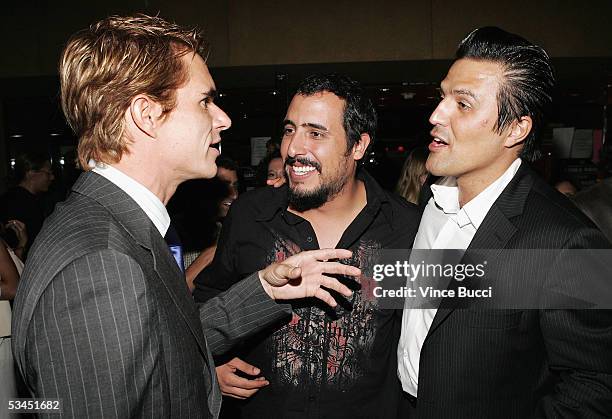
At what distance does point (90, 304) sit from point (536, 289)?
3.90ft

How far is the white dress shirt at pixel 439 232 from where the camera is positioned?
69.4 inches

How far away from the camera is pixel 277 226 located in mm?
2119

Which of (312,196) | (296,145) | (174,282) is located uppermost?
(296,145)

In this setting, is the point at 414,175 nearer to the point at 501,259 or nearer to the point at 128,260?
the point at 501,259

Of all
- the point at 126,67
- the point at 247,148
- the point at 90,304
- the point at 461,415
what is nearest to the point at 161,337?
the point at 90,304

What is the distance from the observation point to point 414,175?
3701 mm

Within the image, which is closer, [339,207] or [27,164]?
[339,207]

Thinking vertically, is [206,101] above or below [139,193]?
above

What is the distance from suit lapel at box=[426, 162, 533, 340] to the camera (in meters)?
1.57

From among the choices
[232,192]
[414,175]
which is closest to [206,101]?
[232,192]

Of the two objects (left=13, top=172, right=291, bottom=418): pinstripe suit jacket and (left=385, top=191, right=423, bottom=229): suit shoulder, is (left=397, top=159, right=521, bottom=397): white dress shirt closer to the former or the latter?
(left=385, top=191, right=423, bottom=229): suit shoulder

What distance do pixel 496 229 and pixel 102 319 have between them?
45.9 inches

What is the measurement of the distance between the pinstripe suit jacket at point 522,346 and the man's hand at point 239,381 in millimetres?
585

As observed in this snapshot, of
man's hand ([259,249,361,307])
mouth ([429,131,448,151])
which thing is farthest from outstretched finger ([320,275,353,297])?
mouth ([429,131,448,151])
